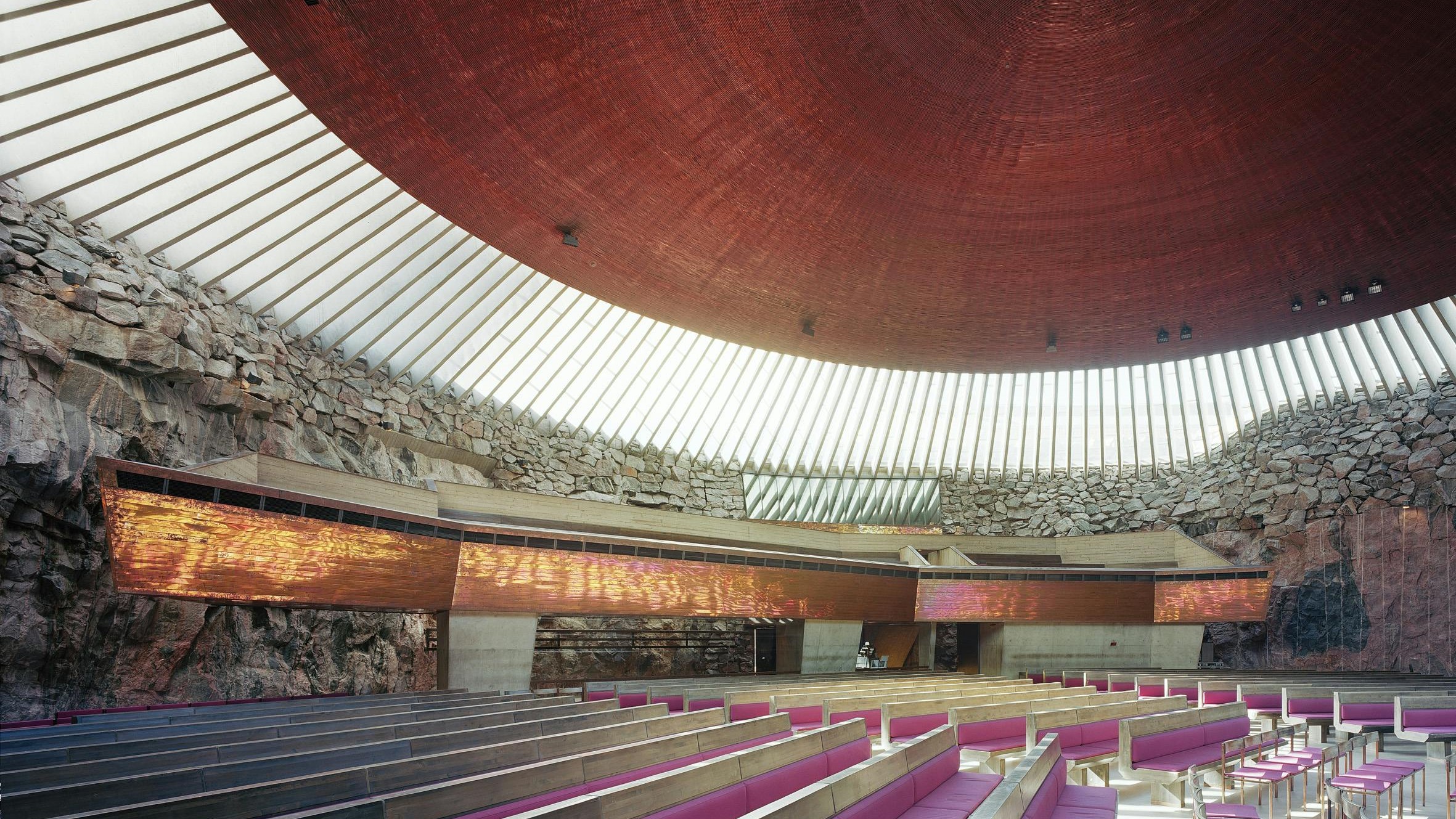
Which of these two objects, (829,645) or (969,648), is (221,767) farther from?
(969,648)

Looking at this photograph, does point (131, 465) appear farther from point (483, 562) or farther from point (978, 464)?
point (978, 464)

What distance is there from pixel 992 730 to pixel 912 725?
805 millimetres

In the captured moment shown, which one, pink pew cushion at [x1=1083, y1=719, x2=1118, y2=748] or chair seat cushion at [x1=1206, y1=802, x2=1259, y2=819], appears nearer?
chair seat cushion at [x1=1206, y1=802, x2=1259, y2=819]

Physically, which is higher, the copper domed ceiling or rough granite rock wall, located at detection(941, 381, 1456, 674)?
the copper domed ceiling

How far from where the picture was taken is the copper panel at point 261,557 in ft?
30.1

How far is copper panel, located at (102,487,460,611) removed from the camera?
30.1 ft

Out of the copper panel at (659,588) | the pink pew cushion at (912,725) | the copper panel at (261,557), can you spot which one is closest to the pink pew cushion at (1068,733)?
the pink pew cushion at (912,725)

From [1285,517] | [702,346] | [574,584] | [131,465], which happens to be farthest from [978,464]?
[131,465]

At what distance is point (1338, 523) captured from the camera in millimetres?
20672

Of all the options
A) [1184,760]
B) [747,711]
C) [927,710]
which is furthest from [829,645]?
[1184,760]

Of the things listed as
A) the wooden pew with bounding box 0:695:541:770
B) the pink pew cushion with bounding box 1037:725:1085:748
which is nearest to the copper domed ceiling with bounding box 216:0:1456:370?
the wooden pew with bounding box 0:695:541:770

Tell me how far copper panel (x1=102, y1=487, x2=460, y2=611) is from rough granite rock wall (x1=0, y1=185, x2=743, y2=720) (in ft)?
8.34

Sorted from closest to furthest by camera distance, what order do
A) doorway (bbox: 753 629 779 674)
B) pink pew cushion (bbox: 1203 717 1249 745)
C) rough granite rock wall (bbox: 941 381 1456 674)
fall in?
pink pew cushion (bbox: 1203 717 1249 745) → rough granite rock wall (bbox: 941 381 1456 674) → doorway (bbox: 753 629 779 674)

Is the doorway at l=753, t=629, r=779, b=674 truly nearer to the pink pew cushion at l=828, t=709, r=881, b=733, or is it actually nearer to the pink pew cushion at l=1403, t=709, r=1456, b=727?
the pink pew cushion at l=828, t=709, r=881, b=733
